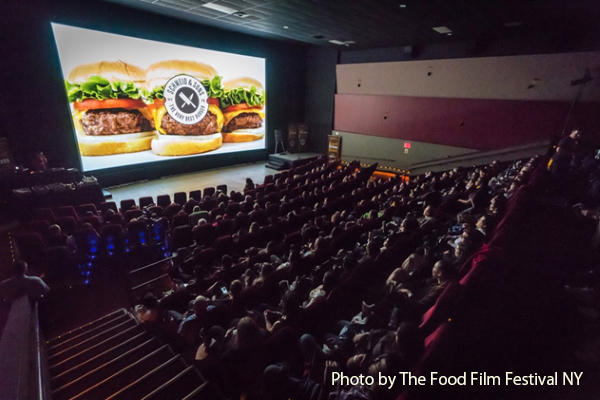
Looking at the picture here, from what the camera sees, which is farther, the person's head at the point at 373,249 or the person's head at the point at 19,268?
the person's head at the point at 373,249

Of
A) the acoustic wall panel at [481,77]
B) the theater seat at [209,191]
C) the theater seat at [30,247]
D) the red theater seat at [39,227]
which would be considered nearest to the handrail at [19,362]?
the theater seat at [30,247]

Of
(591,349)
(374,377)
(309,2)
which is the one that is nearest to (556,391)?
(591,349)

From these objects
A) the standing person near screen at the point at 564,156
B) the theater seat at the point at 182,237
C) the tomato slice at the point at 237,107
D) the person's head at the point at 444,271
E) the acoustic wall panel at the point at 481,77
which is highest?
the acoustic wall panel at the point at 481,77

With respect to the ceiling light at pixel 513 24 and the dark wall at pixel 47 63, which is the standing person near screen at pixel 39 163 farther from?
the ceiling light at pixel 513 24

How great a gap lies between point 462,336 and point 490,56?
10.4m

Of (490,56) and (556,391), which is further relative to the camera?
(490,56)

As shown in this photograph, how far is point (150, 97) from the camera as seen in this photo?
899cm

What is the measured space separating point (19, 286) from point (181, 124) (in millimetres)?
7806

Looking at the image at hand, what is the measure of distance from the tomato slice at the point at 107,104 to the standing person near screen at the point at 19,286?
21.6 feet

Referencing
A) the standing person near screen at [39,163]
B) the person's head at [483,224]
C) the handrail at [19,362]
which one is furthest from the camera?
the standing person near screen at [39,163]

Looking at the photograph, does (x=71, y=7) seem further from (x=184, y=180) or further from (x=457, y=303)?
(x=457, y=303)

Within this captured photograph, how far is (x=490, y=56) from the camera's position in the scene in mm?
9320

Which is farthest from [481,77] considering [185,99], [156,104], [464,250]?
[156,104]

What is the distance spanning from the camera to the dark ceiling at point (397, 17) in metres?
6.38
